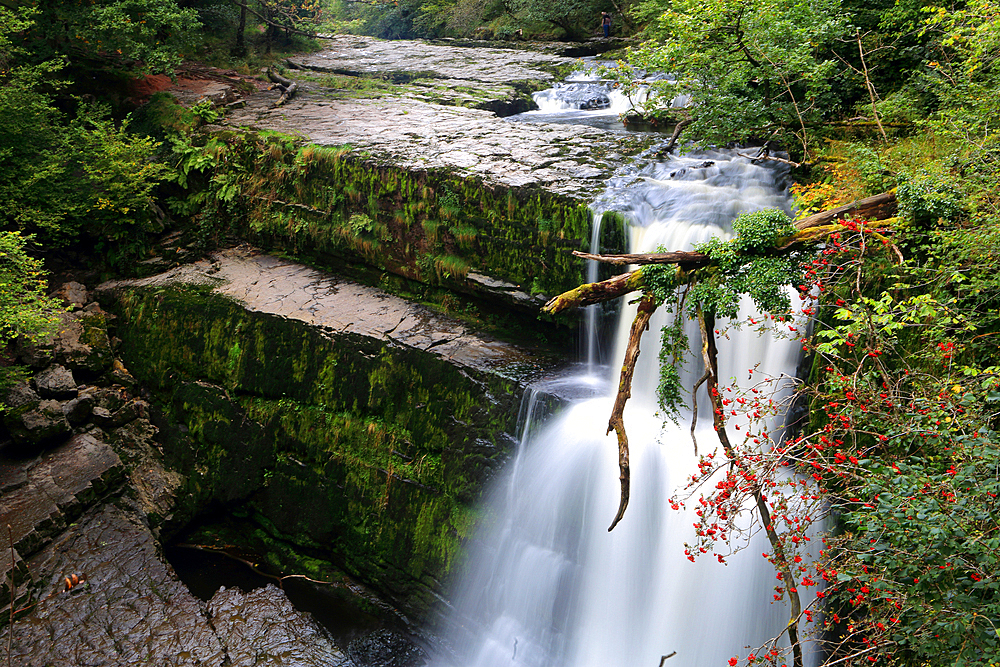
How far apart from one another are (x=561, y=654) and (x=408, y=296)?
15.1 ft

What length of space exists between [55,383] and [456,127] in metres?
6.63

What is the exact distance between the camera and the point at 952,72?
18.6ft

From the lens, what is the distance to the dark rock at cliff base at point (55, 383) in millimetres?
7797

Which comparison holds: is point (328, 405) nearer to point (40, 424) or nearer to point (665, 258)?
point (40, 424)

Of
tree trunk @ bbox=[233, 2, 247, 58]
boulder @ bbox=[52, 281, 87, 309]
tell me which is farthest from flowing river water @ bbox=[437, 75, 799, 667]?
tree trunk @ bbox=[233, 2, 247, 58]

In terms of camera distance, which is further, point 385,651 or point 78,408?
point 78,408

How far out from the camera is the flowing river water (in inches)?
211

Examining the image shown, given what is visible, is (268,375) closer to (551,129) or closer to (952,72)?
(551,129)

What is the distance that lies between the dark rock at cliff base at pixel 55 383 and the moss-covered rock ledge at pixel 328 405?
0.87 m

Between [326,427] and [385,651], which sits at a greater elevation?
[326,427]

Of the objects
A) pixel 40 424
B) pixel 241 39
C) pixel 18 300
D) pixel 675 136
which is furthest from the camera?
pixel 241 39

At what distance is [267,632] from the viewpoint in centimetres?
659

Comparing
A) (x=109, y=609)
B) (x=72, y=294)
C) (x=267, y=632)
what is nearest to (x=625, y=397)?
(x=267, y=632)

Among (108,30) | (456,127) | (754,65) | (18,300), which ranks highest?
(108,30)
